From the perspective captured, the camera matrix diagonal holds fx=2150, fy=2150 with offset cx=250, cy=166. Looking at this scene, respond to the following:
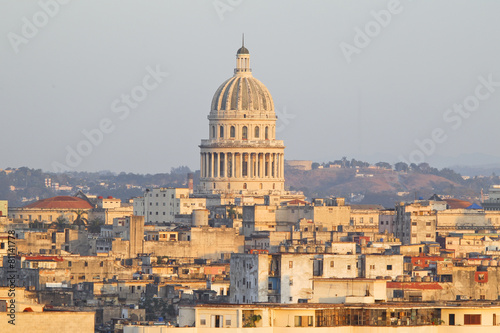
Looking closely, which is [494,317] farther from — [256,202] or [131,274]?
[256,202]

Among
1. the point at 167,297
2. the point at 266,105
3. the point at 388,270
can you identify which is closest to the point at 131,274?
the point at 167,297

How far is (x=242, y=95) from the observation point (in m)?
181

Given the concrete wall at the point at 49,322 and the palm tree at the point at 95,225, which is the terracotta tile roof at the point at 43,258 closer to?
the palm tree at the point at 95,225

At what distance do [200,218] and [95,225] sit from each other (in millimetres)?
10652

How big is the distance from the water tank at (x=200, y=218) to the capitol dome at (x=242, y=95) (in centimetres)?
3659

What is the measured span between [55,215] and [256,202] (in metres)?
15.9

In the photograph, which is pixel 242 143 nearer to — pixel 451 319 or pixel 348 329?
pixel 451 319

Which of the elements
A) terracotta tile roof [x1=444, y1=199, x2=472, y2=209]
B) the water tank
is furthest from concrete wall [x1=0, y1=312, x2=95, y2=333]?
terracotta tile roof [x1=444, y1=199, x2=472, y2=209]

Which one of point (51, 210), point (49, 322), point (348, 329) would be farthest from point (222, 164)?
point (348, 329)

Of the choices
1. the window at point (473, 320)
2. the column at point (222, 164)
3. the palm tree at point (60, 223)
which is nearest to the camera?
the window at point (473, 320)

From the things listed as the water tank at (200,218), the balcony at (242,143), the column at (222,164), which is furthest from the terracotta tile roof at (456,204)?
the water tank at (200,218)

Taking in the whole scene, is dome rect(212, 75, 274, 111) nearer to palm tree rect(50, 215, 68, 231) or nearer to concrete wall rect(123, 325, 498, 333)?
palm tree rect(50, 215, 68, 231)

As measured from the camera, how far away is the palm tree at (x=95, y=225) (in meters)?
146

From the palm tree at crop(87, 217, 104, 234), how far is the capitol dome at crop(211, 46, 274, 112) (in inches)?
971
